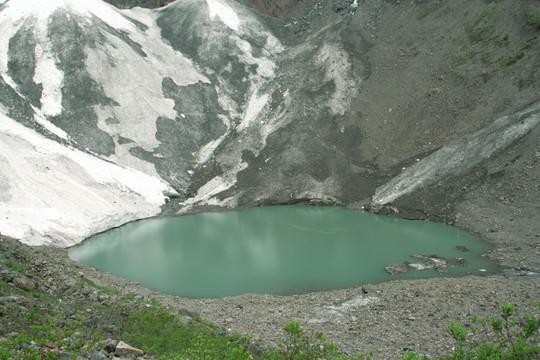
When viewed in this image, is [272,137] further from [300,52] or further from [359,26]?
[359,26]

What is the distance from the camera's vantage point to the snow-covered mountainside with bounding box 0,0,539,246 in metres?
30.5

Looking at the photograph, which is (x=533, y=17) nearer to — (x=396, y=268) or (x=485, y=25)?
(x=485, y=25)

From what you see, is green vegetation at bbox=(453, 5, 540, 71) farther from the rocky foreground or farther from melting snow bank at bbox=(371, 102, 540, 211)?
the rocky foreground

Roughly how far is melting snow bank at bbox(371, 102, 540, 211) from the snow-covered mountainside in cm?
12

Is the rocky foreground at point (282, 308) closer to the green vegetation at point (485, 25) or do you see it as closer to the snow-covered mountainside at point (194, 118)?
the snow-covered mountainside at point (194, 118)

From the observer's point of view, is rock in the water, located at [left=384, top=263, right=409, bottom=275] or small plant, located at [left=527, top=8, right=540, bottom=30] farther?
small plant, located at [left=527, top=8, right=540, bottom=30]

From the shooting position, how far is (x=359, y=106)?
136 feet

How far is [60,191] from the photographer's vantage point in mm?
29109

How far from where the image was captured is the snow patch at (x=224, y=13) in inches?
2147

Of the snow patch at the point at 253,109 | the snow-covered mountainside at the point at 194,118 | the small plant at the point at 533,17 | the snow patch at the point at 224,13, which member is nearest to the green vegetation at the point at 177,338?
the snow-covered mountainside at the point at 194,118

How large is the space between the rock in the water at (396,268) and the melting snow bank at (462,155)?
974cm

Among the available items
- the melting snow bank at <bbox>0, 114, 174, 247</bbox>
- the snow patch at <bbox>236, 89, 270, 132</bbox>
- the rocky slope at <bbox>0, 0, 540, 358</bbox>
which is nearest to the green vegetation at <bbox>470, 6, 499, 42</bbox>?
the rocky slope at <bbox>0, 0, 540, 358</bbox>

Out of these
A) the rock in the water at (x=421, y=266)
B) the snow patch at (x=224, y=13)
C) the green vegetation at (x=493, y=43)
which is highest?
the green vegetation at (x=493, y=43)

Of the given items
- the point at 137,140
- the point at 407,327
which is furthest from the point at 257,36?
Answer: the point at 407,327
